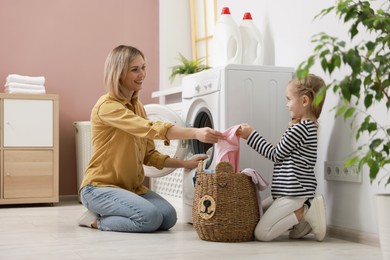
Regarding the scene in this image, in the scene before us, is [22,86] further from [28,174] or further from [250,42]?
[250,42]

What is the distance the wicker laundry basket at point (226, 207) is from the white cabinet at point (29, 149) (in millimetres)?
1926

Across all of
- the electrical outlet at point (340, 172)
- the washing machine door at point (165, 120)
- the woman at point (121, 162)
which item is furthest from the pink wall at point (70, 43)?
the electrical outlet at point (340, 172)

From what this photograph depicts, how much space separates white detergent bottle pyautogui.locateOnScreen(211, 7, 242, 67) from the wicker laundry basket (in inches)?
35.0

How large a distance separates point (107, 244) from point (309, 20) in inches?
55.0

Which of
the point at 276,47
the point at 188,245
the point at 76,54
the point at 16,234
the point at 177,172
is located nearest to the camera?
the point at 188,245

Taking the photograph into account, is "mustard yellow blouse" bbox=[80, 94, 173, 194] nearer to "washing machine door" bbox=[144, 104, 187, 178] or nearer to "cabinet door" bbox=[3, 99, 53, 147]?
"washing machine door" bbox=[144, 104, 187, 178]

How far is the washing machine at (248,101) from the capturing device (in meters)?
2.99

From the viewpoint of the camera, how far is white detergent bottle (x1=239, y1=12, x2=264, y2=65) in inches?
133

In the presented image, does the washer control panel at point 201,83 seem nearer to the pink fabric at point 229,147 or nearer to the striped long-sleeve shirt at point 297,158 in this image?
the pink fabric at point 229,147

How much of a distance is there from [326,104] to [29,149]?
2.19 meters

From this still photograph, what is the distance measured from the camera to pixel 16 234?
293cm

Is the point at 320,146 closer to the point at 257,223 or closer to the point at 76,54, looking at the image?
the point at 257,223

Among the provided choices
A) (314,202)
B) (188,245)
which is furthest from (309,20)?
(188,245)

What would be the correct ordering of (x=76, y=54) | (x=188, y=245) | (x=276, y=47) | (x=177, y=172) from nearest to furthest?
(x=188, y=245), (x=276, y=47), (x=177, y=172), (x=76, y=54)
